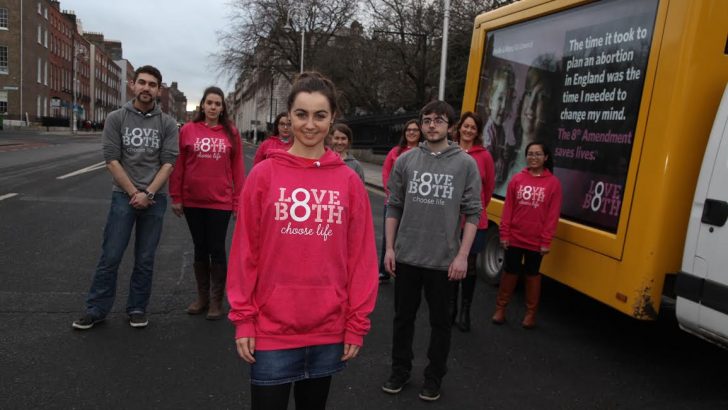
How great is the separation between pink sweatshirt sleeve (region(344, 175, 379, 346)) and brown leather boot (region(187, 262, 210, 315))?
2986 millimetres

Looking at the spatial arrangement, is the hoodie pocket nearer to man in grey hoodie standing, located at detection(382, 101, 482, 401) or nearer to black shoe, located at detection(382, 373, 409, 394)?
man in grey hoodie standing, located at detection(382, 101, 482, 401)

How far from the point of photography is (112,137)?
4.31 m

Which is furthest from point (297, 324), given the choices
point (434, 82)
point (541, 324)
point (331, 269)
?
point (434, 82)

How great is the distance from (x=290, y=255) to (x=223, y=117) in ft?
9.71

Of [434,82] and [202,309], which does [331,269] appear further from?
[434,82]

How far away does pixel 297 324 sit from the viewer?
2115 millimetres

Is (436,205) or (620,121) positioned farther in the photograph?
(620,121)

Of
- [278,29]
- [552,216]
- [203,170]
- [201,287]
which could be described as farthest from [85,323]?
[278,29]

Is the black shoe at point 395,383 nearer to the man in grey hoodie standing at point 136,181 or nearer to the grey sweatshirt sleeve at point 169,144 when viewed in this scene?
the man in grey hoodie standing at point 136,181

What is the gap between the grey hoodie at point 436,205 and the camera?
3455 mm

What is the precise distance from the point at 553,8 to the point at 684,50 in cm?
171

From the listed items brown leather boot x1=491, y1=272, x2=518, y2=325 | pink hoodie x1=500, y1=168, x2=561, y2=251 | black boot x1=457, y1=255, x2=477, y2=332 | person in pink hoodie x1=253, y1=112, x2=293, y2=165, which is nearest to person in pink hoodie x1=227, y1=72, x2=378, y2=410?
black boot x1=457, y1=255, x2=477, y2=332

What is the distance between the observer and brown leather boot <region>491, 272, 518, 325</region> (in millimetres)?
5078

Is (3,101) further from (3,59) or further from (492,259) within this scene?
(492,259)
